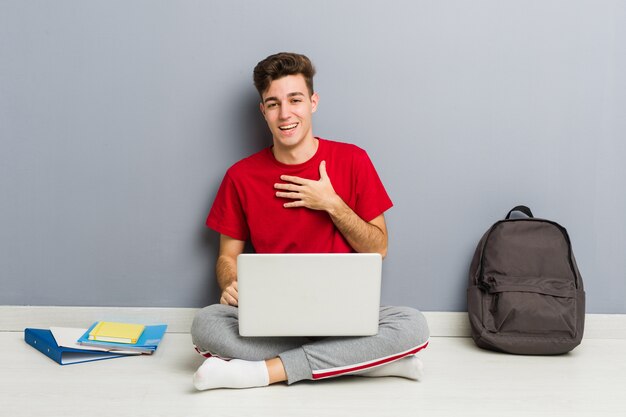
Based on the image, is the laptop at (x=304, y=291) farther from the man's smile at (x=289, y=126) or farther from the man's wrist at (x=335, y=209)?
the man's smile at (x=289, y=126)

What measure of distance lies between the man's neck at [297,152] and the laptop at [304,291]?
578 millimetres

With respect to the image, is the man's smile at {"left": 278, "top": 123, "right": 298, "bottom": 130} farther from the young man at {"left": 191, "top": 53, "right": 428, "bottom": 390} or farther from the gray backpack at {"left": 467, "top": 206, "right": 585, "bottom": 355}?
the gray backpack at {"left": 467, "top": 206, "right": 585, "bottom": 355}

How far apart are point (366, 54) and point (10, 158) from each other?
128cm

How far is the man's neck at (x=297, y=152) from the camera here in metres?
2.22

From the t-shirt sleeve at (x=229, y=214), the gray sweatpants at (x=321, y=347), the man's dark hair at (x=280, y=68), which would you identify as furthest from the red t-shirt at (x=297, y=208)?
the gray sweatpants at (x=321, y=347)

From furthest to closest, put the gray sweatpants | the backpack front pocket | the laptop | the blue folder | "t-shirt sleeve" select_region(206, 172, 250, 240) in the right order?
"t-shirt sleeve" select_region(206, 172, 250, 240) → the backpack front pocket → the blue folder → the gray sweatpants → the laptop

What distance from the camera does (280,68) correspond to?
7.02 feet

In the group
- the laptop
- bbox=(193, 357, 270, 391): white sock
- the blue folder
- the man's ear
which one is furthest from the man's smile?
the blue folder

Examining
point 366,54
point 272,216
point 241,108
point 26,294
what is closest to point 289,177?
point 272,216

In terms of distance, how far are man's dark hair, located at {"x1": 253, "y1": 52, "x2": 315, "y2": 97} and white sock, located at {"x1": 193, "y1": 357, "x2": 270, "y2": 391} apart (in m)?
0.86

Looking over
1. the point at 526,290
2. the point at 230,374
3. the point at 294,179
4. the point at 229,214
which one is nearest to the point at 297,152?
the point at 294,179

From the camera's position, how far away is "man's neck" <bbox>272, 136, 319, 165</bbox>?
7.29 ft

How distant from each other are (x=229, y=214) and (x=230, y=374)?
2.06 ft

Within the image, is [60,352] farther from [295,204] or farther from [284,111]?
[284,111]
